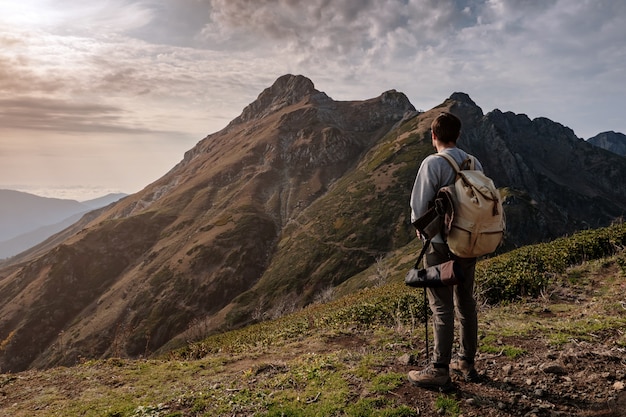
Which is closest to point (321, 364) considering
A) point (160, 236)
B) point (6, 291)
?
point (160, 236)

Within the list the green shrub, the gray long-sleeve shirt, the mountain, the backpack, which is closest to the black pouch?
the backpack

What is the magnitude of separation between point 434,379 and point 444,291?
1.45m

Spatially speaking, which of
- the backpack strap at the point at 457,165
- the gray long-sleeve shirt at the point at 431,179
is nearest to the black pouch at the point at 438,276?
the gray long-sleeve shirt at the point at 431,179

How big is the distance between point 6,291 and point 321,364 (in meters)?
170

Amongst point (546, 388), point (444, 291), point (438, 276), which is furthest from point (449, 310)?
point (546, 388)

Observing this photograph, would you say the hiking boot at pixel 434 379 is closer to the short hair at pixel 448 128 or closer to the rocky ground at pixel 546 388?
the rocky ground at pixel 546 388

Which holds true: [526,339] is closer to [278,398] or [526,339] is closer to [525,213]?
[278,398]

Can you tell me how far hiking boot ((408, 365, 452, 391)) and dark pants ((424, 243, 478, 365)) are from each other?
18 centimetres

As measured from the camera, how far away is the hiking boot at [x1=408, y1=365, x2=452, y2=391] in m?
5.76

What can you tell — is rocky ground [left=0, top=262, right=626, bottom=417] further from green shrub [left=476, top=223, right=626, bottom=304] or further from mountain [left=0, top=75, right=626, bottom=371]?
mountain [left=0, top=75, right=626, bottom=371]

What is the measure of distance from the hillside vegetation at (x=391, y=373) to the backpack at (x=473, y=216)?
2.32m

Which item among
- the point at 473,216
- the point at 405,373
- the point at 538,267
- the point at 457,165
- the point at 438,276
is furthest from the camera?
the point at 538,267

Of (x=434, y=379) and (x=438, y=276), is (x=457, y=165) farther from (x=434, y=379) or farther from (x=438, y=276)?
(x=434, y=379)

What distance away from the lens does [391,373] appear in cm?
687
